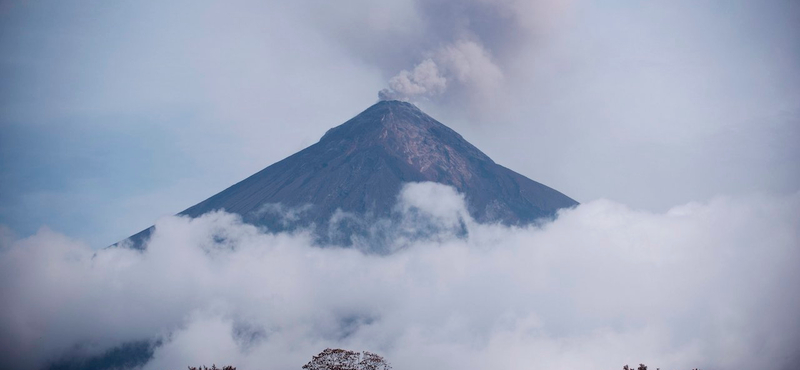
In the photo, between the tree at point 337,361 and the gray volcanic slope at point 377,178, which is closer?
the tree at point 337,361

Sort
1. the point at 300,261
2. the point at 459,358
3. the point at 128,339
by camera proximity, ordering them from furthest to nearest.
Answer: the point at 300,261 < the point at 128,339 < the point at 459,358

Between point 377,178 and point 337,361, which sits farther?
point 377,178

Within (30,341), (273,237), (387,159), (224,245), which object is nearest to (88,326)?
(30,341)

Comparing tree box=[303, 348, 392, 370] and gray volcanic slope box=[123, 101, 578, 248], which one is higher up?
gray volcanic slope box=[123, 101, 578, 248]

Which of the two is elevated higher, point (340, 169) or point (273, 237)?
point (340, 169)

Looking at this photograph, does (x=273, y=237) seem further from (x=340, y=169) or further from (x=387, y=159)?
(x=387, y=159)

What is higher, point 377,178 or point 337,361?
point 377,178

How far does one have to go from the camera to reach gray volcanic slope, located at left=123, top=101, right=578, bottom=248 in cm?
16475

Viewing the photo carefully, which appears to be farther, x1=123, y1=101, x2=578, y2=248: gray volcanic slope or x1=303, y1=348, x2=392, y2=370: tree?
x1=123, y1=101, x2=578, y2=248: gray volcanic slope

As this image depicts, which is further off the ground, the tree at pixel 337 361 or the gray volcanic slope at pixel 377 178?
the gray volcanic slope at pixel 377 178

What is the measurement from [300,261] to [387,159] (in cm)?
3575

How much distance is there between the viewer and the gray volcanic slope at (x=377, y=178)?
6486 inches

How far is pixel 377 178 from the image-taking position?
557ft

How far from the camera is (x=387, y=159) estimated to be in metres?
175
